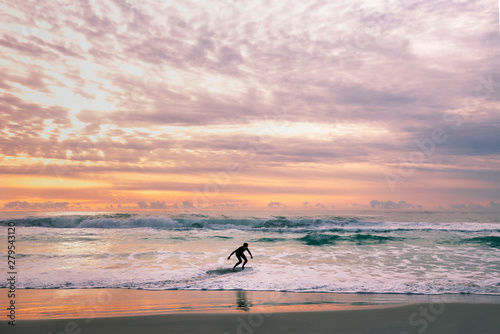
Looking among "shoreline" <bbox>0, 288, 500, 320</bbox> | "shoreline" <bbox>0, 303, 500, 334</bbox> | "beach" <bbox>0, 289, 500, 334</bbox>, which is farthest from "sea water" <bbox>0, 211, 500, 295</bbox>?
"shoreline" <bbox>0, 303, 500, 334</bbox>

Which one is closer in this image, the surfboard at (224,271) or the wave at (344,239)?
the surfboard at (224,271)

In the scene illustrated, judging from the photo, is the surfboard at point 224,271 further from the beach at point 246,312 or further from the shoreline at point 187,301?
the beach at point 246,312

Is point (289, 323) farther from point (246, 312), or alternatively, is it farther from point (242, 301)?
point (242, 301)

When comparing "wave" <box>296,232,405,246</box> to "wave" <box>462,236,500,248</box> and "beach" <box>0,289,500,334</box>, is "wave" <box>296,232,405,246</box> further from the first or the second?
"beach" <box>0,289,500,334</box>

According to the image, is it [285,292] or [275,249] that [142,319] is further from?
[275,249]

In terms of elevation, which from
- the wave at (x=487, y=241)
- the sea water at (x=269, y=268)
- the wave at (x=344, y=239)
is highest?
the sea water at (x=269, y=268)

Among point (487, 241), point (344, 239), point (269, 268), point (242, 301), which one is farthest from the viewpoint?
point (344, 239)

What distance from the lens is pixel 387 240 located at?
29.9 meters

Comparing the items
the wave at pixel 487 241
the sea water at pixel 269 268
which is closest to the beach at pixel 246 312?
the sea water at pixel 269 268

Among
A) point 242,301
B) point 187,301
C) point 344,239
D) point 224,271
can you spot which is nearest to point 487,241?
point 344,239

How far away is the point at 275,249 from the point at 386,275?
34.7 feet

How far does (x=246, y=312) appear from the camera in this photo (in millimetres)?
9062

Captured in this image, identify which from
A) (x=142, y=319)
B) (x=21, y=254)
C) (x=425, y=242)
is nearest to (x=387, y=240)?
(x=425, y=242)

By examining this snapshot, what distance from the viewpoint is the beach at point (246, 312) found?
7.81 m
